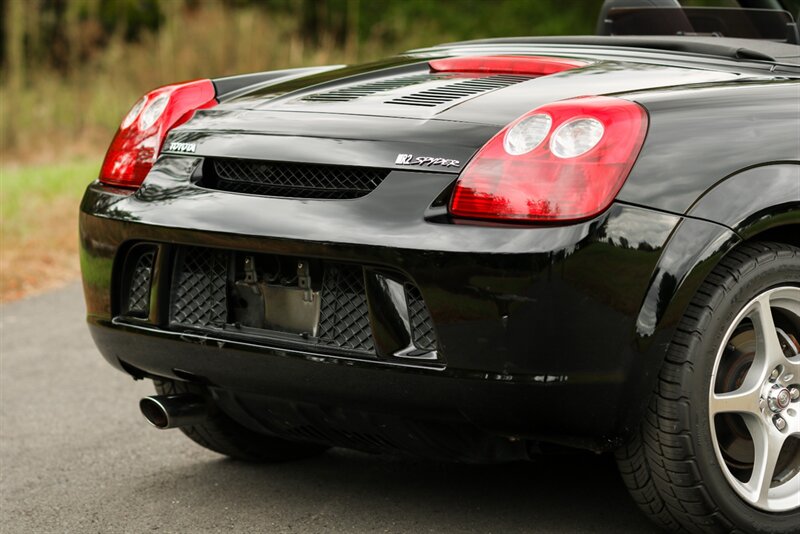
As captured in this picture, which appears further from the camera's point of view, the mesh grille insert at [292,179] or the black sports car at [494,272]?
the mesh grille insert at [292,179]

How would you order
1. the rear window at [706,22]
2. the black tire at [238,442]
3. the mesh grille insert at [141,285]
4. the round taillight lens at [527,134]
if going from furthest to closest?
1. the rear window at [706,22]
2. the black tire at [238,442]
3. the mesh grille insert at [141,285]
4. the round taillight lens at [527,134]

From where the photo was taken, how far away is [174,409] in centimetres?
345

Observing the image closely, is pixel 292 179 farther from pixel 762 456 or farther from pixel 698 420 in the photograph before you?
pixel 762 456

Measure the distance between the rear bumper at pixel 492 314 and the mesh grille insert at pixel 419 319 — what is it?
47 mm

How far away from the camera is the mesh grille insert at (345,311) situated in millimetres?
2996

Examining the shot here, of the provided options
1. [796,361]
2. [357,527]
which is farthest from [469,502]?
[796,361]

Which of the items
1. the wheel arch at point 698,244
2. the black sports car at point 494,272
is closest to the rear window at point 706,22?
the black sports car at point 494,272

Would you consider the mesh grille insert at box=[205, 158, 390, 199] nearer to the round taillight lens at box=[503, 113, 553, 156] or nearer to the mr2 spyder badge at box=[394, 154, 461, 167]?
the mr2 spyder badge at box=[394, 154, 461, 167]

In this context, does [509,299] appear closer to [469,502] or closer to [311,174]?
[311,174]

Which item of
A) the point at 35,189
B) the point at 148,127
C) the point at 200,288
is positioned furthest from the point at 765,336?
the point at 35,189

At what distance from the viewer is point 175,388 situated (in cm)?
371

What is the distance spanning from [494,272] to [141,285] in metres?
1.06

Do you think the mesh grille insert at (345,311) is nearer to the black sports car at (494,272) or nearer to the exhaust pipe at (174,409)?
the black sports car at (494,272)

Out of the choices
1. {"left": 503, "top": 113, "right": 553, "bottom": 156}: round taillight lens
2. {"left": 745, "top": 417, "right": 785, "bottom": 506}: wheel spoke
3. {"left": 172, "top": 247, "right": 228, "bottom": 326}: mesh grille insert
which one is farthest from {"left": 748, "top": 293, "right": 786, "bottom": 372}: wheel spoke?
{"left": 172, "top": 247, "right": 228, "bottom": 326}: mesh grille insert
